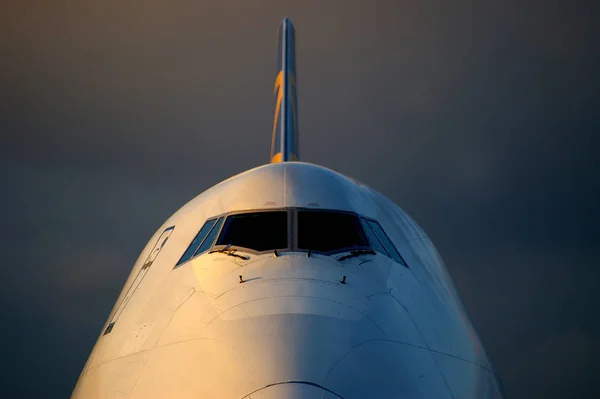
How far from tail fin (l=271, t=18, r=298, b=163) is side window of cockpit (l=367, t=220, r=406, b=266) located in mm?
9161

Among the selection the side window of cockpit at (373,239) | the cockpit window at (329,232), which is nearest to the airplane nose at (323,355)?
the cockpit window at (329,232)

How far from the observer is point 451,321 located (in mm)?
9875

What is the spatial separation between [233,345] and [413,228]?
544 centimetres

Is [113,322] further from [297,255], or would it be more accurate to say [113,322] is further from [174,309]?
[297,255]

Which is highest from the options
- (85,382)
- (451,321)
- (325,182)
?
(325,182)

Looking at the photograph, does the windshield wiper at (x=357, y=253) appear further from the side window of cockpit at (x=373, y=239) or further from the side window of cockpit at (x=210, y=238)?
the side window of cockpit at (x=210, y=238)

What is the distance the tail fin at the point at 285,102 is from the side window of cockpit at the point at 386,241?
9161 millimetres

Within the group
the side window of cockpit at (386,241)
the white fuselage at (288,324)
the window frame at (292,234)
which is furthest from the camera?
the side window of cockpit at (386,241)

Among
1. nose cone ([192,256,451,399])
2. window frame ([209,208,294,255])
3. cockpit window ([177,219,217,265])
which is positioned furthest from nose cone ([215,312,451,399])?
cockpit window ([177,219,217,265])

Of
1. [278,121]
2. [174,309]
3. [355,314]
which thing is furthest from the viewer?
[278,121]

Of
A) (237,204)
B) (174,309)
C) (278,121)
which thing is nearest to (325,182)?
(237,204)

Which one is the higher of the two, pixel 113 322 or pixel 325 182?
pixel 325 182

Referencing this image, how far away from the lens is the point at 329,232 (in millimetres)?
9875

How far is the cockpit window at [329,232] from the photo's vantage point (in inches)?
377
